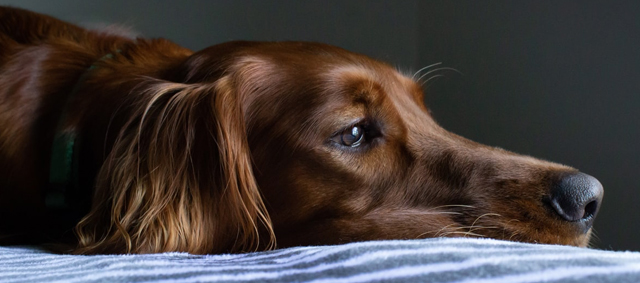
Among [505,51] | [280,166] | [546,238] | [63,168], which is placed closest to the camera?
[546,238]

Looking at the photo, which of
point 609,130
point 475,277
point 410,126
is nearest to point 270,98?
point 410,126

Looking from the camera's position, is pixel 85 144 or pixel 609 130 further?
pixel 609 130

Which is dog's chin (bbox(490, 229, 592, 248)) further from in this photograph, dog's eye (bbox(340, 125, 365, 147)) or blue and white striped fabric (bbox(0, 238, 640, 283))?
dog's eye (bbox(340, 125, 365, 147))

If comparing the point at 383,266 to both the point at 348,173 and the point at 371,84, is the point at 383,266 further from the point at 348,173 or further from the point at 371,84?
the point at 371,84

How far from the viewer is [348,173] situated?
128 cm

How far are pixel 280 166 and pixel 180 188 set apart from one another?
215mm

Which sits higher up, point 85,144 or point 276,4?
point 276,4

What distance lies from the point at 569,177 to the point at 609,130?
1.20 metres

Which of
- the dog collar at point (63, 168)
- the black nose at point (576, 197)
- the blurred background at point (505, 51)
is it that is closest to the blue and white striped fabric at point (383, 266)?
the black nose at point (576, 197)

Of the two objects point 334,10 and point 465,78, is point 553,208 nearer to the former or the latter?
point 465,78

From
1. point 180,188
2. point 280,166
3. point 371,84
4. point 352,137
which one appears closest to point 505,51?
point 371,84

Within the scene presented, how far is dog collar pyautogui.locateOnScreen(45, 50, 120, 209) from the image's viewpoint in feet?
4.70

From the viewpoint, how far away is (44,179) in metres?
1.50

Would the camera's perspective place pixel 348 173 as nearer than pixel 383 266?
No
